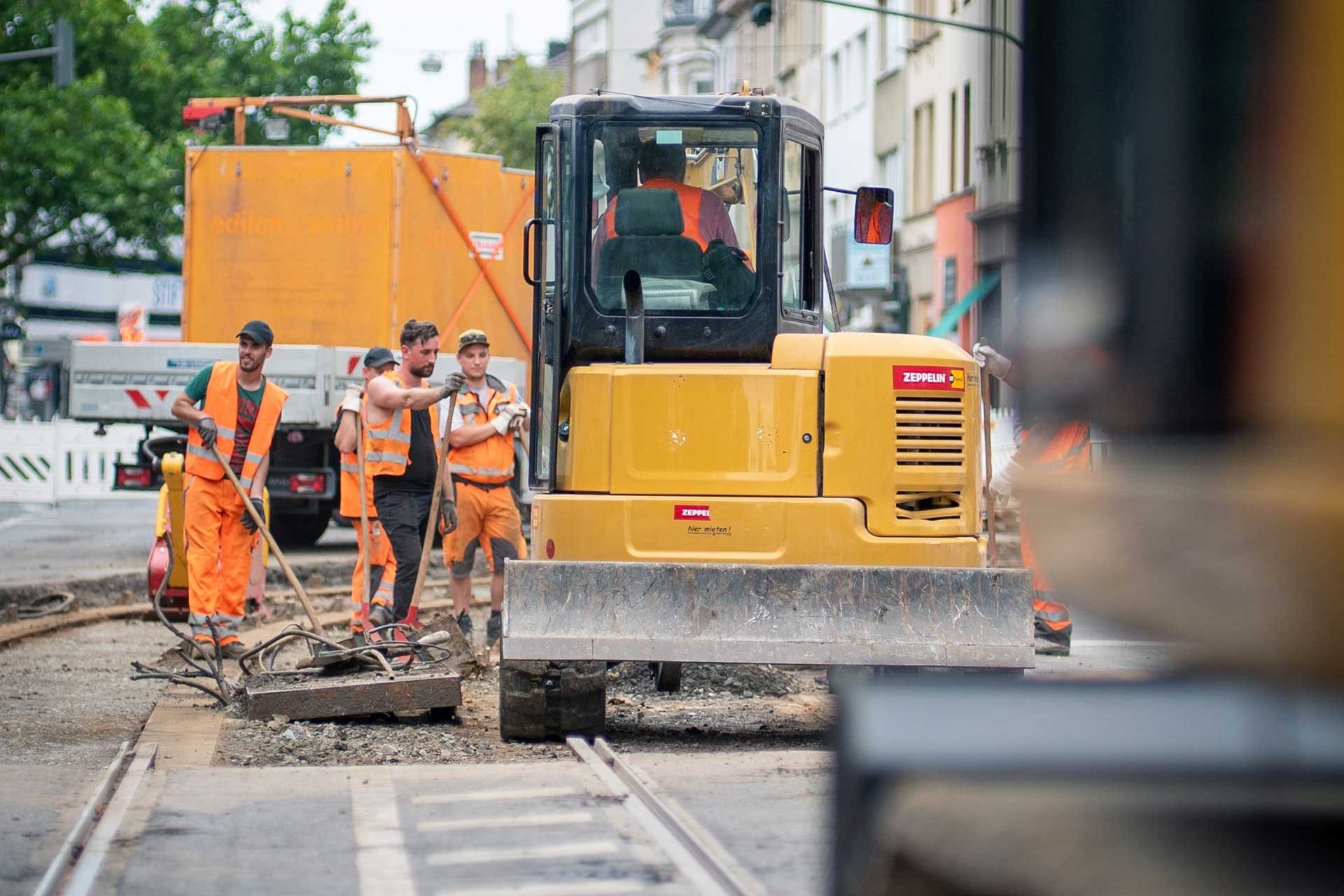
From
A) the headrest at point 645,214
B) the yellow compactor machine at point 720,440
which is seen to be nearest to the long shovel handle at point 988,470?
the yellow compactor machine at point 720,440

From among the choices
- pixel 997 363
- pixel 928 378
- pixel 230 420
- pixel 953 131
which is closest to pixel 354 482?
pixel 230 420

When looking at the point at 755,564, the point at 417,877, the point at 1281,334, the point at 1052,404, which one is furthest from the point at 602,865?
the point at 1281,334

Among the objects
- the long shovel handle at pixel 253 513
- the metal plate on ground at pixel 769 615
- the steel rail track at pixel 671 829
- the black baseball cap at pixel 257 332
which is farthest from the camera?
the black baseball cap at pixel 257 332

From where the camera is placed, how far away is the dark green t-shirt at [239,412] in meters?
10.5

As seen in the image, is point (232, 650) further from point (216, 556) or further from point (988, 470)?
point (988, 470)

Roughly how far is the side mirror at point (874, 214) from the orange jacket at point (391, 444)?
3641 millimetres

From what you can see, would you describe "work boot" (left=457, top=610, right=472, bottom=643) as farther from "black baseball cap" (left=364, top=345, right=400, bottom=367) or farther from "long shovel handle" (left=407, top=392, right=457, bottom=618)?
"black baseball cap" (left=364, top=345, right=400, bottom=367)

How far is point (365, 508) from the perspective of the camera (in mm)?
9711

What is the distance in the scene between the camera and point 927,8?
33.5 metres

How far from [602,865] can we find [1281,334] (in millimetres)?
3952

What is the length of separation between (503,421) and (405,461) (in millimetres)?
651

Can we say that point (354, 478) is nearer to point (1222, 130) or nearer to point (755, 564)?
point (755, 564)

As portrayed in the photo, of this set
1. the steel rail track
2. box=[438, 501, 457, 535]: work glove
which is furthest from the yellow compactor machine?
box=[438, 501, 457, 535]: work glove

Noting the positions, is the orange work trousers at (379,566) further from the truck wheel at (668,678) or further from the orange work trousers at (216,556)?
the truck wheel at (668,678)
